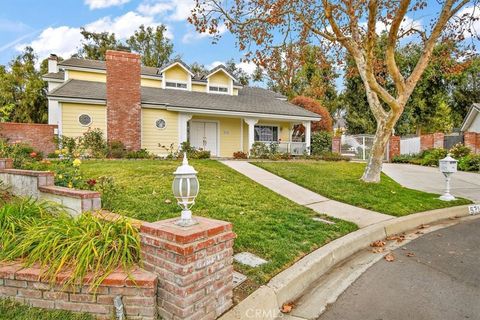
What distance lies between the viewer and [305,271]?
11.1 feet

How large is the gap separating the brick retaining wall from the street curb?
26.5 inches

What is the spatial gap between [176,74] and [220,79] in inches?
114

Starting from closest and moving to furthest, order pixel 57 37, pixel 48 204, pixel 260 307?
pixel 260 307 < pixel 48 204 < pixel 57 37

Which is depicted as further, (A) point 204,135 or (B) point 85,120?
(A) point 204,135

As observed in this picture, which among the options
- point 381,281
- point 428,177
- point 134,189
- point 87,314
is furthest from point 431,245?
point 428,177

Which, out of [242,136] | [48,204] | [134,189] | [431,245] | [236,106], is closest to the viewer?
[48,204]

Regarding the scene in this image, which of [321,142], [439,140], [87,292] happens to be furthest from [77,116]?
[439,140]

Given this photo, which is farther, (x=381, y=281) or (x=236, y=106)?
(x=236, y=106)

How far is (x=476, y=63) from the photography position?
1113 inches

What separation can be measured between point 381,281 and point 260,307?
1612 mm

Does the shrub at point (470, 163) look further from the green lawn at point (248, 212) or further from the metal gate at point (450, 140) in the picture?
the green lawn at point (248, 212)

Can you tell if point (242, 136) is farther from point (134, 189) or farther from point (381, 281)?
point (381, 281)

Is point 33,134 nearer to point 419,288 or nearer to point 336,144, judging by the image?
point 419,288

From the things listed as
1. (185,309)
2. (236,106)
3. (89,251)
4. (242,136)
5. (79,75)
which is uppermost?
(79,75)
